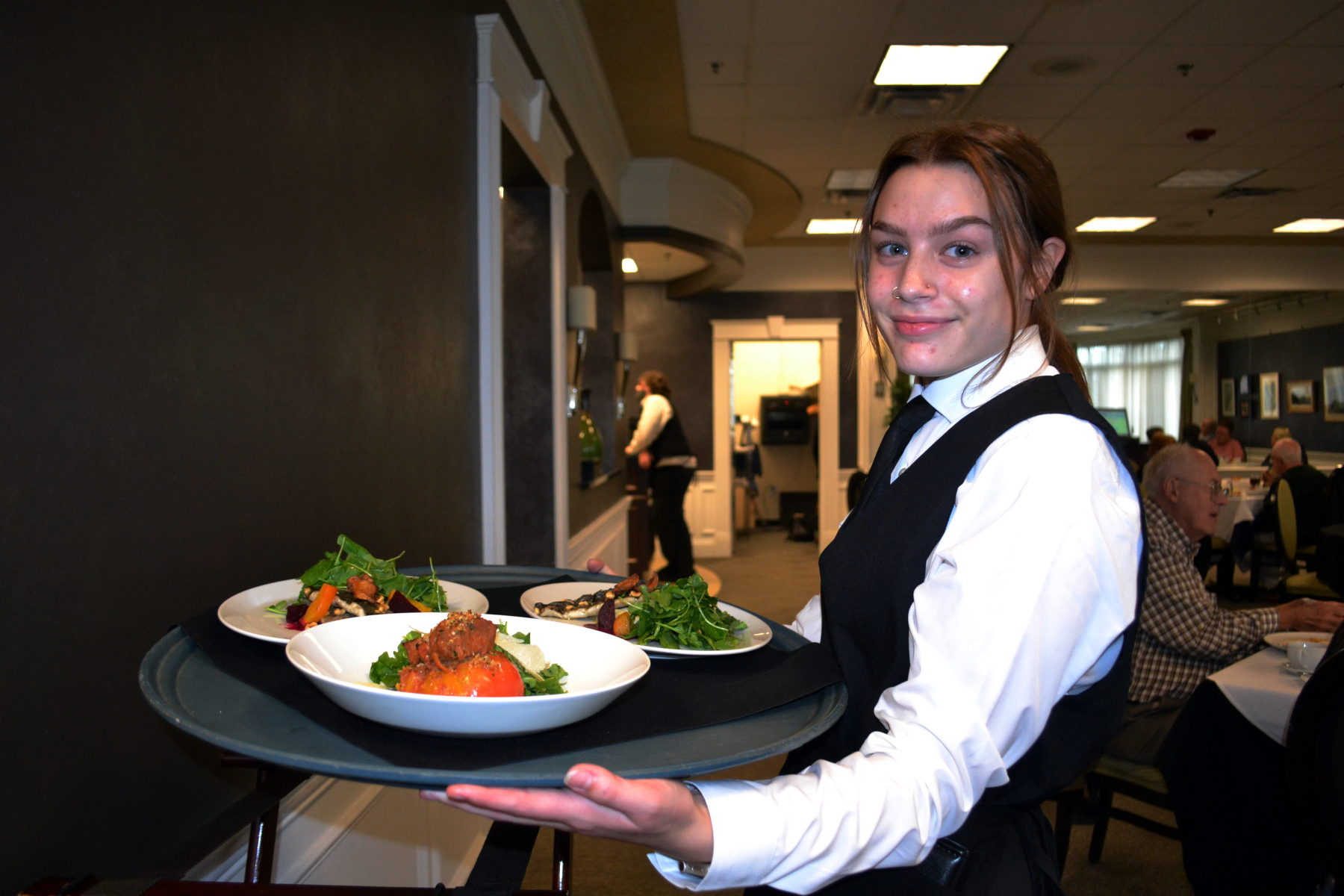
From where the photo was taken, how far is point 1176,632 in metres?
2.38

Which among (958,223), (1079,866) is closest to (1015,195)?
(958,223)

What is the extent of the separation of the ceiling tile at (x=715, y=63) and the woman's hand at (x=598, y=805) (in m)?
4.20

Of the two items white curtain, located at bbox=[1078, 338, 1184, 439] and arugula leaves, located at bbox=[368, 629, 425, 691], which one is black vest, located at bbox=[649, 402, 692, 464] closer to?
arugula leaves, located at bbox=[368, 629, 425, 691]

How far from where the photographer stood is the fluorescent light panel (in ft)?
25.7

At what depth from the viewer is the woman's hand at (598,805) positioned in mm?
620

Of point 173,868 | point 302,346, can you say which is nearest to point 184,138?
point 302,346

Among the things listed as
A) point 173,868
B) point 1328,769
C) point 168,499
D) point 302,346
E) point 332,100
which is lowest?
point 1328,769

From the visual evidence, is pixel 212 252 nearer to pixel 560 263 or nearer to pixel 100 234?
pixel 100 234

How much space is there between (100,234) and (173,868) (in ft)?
2.44

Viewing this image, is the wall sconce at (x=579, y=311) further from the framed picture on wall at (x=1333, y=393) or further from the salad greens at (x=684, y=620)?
the framed picture on wall at (x=1333, y=393)

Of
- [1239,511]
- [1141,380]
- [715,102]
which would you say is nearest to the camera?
[715,102]

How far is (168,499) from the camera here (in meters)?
1.16

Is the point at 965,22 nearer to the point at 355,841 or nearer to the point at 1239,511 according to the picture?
the point at 355,841

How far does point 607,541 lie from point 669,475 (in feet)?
6.10
